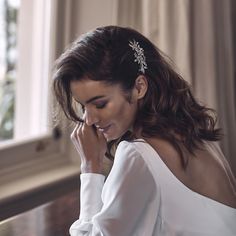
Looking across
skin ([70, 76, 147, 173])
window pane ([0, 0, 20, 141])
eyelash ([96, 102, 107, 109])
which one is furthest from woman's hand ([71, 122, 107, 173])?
window pane ([0, 0, 20, 141])

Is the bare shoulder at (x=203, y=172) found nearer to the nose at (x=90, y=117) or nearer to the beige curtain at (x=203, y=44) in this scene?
the nose at (x=90, y=117)

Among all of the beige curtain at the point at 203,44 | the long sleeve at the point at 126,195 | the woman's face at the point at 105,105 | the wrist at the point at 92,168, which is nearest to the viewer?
the long sleeve at the point at 126,195

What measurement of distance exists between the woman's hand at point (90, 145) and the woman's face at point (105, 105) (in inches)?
3.6

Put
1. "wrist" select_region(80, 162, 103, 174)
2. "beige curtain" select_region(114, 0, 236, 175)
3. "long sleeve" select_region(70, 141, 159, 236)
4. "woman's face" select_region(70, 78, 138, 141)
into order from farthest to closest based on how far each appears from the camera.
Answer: "beige curtain" select_region(114, 0, 236, 175) < "wrist" select_region(80, 162, 103, 174) < "woman's face" select_region(70, 78, 138, 141) < "long sleeve" select_region(70, 141, 159, 236)

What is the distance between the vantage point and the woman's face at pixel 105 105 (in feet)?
3.81

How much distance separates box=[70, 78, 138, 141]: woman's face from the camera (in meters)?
1.16

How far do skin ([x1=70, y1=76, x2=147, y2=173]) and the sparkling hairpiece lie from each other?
0.03 metres

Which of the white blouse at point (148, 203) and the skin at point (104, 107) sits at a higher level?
the skin at point (104, 107)

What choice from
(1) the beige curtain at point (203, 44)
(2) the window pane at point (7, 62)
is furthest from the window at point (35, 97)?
(1) the beige curtain at point (203, 44)

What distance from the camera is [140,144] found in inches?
43.2

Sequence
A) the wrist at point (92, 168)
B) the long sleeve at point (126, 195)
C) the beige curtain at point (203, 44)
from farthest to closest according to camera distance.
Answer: the beige curtain at point (203, 44), the wrist at point (92, 168), the long sleeve at point (126, 195)

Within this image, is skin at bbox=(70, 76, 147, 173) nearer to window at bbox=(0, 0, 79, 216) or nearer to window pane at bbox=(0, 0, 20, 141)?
window at bbox=(0, 0, 79, 216)

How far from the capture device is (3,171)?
6.23 ft

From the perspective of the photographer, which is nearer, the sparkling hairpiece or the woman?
the woman
